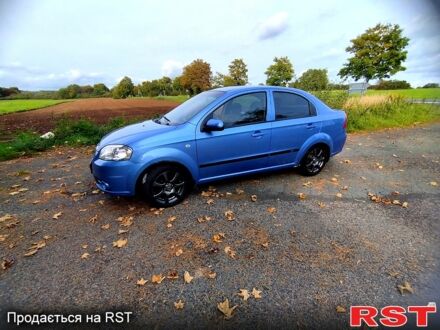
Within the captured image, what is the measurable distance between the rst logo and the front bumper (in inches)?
117

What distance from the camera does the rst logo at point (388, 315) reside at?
87.1 inches

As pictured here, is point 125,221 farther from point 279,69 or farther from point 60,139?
point 279,69

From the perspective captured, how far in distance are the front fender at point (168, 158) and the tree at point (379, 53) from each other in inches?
1645

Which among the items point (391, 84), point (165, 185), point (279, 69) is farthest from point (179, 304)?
point (279, 69)

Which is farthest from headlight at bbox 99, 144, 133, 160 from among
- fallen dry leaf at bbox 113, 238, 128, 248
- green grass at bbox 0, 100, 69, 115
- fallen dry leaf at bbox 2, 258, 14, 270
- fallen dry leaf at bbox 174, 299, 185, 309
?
green grass at bbox 0, 100, 69, 115

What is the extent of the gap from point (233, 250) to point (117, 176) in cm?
189

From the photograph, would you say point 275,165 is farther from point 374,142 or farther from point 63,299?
point 374,142

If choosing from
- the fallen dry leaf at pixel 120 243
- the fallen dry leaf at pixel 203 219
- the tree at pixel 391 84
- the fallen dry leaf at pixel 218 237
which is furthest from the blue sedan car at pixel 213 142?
the tree at pixel 391 84

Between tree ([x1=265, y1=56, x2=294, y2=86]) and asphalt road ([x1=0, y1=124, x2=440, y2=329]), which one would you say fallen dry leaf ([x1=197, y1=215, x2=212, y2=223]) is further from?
tree ([x1=265, y1=56, x2=294, y2=86])

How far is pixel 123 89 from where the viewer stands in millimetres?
80875

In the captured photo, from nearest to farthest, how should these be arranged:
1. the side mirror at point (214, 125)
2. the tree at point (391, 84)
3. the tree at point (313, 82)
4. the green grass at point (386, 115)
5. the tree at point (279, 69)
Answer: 1. the side mirror at point (214, 125)
2. the green grass at point (386, 115)
3. the tree at point (313, 82)
4. the tree at point (391, 84)
5. the tree at point (279, 69)

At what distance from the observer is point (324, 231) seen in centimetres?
343

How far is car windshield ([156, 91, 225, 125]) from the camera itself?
13.9 feet

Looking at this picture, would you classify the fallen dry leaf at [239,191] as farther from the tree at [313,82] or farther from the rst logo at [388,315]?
the tree at [313,82]
